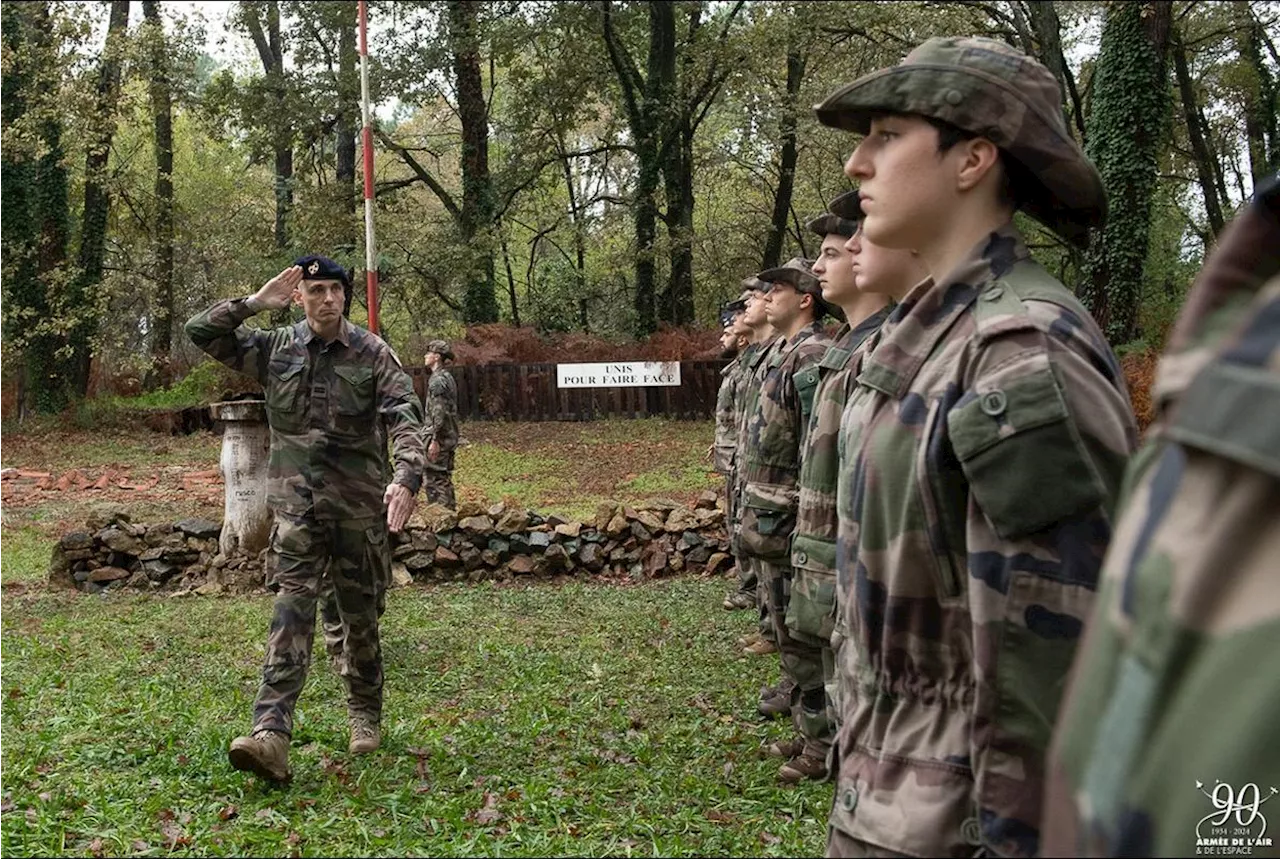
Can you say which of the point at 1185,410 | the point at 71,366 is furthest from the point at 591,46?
the point at 1185,410

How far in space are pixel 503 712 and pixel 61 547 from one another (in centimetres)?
599

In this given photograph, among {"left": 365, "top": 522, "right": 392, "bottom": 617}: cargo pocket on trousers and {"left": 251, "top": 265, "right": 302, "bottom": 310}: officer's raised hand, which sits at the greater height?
{"left": 251, "top": 265, "right": 302, "bottom": 310}: officer's raised hand

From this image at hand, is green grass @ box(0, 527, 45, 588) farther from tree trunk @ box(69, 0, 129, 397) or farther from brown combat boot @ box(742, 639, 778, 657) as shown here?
tree trunk @ box(69, 0, 129, 397)

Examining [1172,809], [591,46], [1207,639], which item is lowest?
[1172,809]

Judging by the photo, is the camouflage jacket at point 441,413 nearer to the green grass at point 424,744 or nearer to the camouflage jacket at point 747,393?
the green grass at point 424,744

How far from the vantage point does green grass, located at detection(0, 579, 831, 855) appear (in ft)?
14.2

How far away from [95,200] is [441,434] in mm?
14867

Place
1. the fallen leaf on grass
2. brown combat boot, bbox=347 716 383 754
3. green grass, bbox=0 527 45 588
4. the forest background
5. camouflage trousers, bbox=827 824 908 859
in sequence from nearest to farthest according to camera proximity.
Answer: camouflage trousers, bbox=827 824 908 859 < the fallen leaf on grass < brown combat boot, bbox=347 716 383 754 < green grass, bbox=0 527 45 588 < the forest background

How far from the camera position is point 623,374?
23.0 meters

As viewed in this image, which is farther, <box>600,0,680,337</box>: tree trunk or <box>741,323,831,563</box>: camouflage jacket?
<box>600,0,680,337</box>: tree trunk

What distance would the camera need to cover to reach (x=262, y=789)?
15.7ft

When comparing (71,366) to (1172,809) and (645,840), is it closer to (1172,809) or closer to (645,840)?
(645,840)

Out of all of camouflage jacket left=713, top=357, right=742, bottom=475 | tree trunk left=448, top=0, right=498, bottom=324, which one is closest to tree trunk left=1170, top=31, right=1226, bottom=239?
tree trunk left=448, top=0, right=498, bottom=324

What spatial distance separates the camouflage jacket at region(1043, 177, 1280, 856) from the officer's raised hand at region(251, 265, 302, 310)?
186 inches
